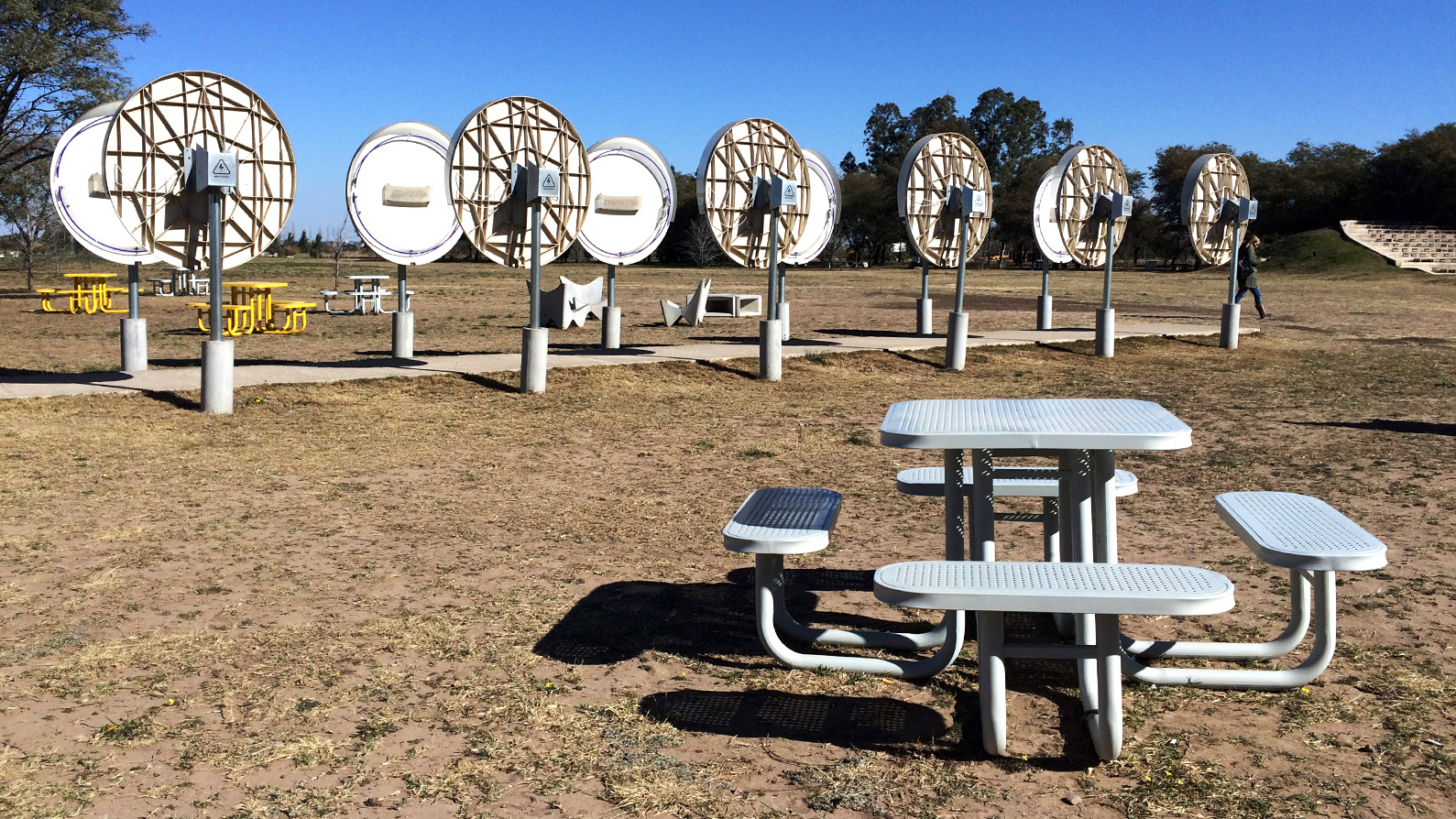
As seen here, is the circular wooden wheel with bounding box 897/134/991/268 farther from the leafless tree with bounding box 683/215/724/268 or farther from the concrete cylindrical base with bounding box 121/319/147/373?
the leafless tree with bounding box 683/215/724/268

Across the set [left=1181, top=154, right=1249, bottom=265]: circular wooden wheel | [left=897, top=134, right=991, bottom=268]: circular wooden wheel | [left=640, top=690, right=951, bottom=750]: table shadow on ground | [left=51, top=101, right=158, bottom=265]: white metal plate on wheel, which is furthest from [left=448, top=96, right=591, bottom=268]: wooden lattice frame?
[left=1181, top=154, right=1249, bottom=265]: circular wooden wheel

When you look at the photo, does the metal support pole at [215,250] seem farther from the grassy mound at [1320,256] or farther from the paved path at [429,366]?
the grassy mound at [1320,256]

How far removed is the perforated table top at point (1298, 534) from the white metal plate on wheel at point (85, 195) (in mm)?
13579

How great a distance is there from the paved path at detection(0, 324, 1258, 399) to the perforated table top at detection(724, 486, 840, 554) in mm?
8565

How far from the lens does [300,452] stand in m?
9.60

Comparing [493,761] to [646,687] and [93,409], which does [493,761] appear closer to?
[646,687]

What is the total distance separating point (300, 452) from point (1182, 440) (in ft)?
24.4

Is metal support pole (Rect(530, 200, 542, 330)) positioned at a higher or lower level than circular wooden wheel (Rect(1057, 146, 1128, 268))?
lower

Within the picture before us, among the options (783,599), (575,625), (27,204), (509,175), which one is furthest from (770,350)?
(27,204)

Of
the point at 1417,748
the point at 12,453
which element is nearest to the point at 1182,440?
the point at 1417,748

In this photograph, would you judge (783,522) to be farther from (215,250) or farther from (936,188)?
(936,188)

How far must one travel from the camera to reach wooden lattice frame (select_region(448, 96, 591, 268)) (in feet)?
45.2

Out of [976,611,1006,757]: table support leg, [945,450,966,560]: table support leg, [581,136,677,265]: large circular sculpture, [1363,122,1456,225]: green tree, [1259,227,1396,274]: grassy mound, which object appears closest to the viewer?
[976,611,1006,757]: table support leg

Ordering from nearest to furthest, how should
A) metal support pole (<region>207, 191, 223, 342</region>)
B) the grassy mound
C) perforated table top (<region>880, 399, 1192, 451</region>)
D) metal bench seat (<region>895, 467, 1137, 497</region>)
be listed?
1. perforated table top (<region>880, 399, 1192, 451</region>)
2. metal bench seat (<region>895, 467, 1137, 497</region>)
3. metal support pole (<region>207, 191, 223, 342</region>)
4. the grassy mound
